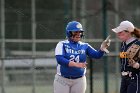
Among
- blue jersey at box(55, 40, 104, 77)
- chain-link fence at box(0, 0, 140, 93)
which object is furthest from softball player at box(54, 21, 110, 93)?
chain-link fence at box(0, 0, 140, 93)

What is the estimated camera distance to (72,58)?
336 inches

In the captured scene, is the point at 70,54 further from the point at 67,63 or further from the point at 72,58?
the point at 67,63

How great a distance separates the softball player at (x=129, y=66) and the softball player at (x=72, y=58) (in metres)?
0.43

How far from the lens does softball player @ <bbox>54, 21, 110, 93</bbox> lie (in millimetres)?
8492

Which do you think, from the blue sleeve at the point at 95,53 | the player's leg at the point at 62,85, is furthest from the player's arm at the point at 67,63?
the blue sleeve at the point at 95,53

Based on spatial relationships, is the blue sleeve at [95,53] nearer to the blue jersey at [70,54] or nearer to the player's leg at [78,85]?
the blue jersey at [70,54]

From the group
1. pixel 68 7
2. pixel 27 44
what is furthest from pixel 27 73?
pixel 68 7

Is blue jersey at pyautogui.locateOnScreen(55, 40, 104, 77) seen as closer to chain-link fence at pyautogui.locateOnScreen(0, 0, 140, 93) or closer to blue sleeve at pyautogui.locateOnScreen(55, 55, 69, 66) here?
blue sleeve at pyautogui.locateOnScreen(55, 55, 69, 66)

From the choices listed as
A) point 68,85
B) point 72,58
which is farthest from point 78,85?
point 72,58

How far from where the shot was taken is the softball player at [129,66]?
8055 millimetres

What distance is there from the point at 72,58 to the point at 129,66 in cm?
93

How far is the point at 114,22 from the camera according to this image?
1530 cm

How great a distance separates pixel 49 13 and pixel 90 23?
1.52 m

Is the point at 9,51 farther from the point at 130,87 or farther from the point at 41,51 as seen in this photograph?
the point at 130,87
